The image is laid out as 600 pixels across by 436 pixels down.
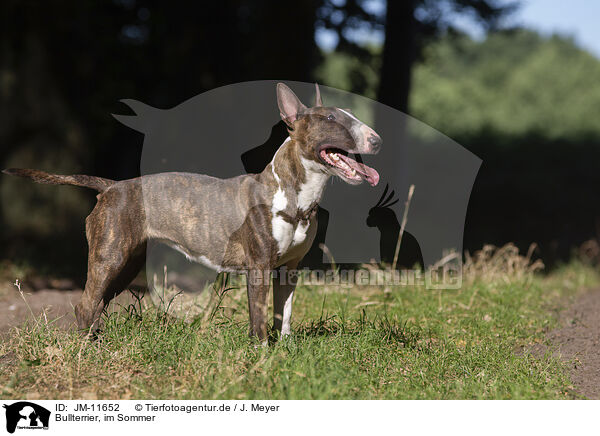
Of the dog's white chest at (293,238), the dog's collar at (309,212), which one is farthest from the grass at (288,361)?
the dog's collar at (309,212)

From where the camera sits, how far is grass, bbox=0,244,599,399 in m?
3.95

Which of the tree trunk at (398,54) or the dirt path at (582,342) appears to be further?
the tree trunk at (398,54)

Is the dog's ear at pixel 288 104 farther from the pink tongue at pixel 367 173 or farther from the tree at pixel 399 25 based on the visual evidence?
the tree at pixel 399 25

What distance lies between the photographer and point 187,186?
4590mm

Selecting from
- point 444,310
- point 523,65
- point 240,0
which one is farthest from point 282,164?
point 523,65

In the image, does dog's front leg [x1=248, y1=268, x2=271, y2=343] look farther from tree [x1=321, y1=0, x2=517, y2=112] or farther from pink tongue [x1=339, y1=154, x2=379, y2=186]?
tree [x1=321, y1=0, x2=517, y2=112]
